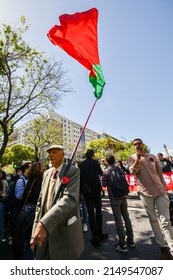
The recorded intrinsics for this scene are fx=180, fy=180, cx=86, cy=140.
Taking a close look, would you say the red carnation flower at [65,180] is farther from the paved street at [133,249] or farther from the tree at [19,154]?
the tree at [19,154]

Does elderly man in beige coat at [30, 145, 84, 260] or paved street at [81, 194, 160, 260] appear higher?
elderly man in beige coat at [30, 145, 84, 260]

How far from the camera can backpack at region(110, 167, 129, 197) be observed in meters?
3.72

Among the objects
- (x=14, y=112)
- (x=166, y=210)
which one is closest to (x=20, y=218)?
(x=166, y=210)

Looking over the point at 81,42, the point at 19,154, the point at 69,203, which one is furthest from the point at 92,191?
the point at 19,154

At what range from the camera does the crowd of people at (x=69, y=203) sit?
188cm

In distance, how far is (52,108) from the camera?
582 inches

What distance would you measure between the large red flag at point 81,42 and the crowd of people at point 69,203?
4.92ft

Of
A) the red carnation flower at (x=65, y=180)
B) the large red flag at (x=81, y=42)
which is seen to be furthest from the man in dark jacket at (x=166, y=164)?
the red carnation flower at (x=65, y=180)

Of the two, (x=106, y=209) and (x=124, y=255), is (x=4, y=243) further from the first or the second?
(x=106, y=209)

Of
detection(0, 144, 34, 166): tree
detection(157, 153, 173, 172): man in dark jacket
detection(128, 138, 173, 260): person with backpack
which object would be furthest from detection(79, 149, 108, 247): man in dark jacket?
detection(0, 144, 34, 166): tree

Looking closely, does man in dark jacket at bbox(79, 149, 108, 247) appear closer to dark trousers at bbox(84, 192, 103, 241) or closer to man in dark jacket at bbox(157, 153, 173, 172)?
dark trousers at bbox(84, 192, 103, 241)

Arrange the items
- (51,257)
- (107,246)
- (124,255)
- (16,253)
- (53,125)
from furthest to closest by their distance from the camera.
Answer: (53,125)
(107,246)
(124,255)
(16,253)
(51,257)

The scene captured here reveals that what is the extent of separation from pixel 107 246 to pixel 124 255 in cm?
57

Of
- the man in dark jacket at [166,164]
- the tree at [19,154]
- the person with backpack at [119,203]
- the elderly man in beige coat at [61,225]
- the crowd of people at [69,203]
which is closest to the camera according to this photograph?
the elderly man in beige coat at [61,225]
